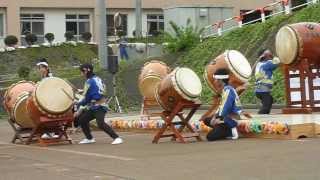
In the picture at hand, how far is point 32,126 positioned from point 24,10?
159 ft

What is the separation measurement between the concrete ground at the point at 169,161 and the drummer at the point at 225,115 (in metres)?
0.35

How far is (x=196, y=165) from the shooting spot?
12250 millimetres

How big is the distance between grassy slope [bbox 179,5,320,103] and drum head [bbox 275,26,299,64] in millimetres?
7657

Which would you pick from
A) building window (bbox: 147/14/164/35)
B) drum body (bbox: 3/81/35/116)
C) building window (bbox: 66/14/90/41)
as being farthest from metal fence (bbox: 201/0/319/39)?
building window (bbox: 147/14/164/35)

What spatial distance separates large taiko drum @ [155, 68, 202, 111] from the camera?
15961 millimetres

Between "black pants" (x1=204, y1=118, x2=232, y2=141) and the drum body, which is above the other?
the drum body

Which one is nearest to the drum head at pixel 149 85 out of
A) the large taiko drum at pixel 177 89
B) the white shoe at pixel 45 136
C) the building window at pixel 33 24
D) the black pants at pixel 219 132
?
the white shoe at pixel 45 136

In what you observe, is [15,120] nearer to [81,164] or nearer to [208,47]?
[81,164]

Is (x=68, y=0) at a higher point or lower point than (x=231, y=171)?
higher

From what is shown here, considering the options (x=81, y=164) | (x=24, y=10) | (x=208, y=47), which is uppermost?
(x=24, y=10)

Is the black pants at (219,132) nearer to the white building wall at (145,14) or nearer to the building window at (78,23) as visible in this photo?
the building window at (78,23)

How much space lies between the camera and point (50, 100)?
16.9 m

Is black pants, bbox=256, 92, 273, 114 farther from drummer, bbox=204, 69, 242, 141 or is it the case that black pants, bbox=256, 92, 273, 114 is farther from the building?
the building

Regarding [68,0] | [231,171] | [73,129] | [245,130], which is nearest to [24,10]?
[68,0]
